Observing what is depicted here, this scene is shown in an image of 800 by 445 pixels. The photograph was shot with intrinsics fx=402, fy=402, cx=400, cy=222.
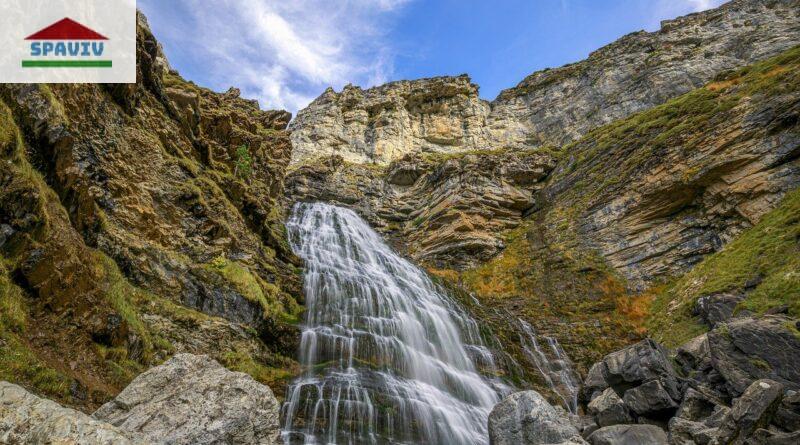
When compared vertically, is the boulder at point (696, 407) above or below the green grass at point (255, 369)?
below

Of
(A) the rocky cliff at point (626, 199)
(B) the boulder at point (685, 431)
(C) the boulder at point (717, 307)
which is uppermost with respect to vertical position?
(A) the rocky cliff at point (626, 199)

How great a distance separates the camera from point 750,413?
7766 mm

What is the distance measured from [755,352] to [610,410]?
3.90 m

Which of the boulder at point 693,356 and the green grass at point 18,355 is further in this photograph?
the boulder at point 693,356

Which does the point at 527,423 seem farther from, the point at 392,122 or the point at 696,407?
the point at 392,122

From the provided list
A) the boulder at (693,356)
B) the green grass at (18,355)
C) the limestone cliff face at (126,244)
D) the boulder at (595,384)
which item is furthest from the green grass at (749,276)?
the green grass at (18,355)

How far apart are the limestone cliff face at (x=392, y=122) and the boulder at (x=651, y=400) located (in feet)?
151

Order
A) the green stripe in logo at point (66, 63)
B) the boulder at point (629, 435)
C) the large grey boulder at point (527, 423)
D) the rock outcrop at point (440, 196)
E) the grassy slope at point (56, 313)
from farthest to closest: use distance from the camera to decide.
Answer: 1. the rock outcrop at point (440, 196)
2. the green stripe in logo at point (66, 63)
3. the large grey boulder at point (527, 423)
4. the boulder at point (629, 435)
5. the grassy slope at point (56, 313)

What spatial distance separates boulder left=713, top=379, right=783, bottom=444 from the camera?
7.66m

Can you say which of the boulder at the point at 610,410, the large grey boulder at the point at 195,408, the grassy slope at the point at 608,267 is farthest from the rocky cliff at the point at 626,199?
the large grey boulder at the point at 195,408

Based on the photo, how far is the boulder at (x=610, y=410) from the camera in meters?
11.4

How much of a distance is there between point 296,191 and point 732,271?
1363 inches

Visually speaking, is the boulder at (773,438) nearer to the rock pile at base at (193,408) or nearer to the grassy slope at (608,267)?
the grassy slope at (608,267)

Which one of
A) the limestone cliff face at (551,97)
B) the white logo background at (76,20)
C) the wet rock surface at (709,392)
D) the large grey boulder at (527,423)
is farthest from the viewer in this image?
the limestone cliff face at (551,97)
